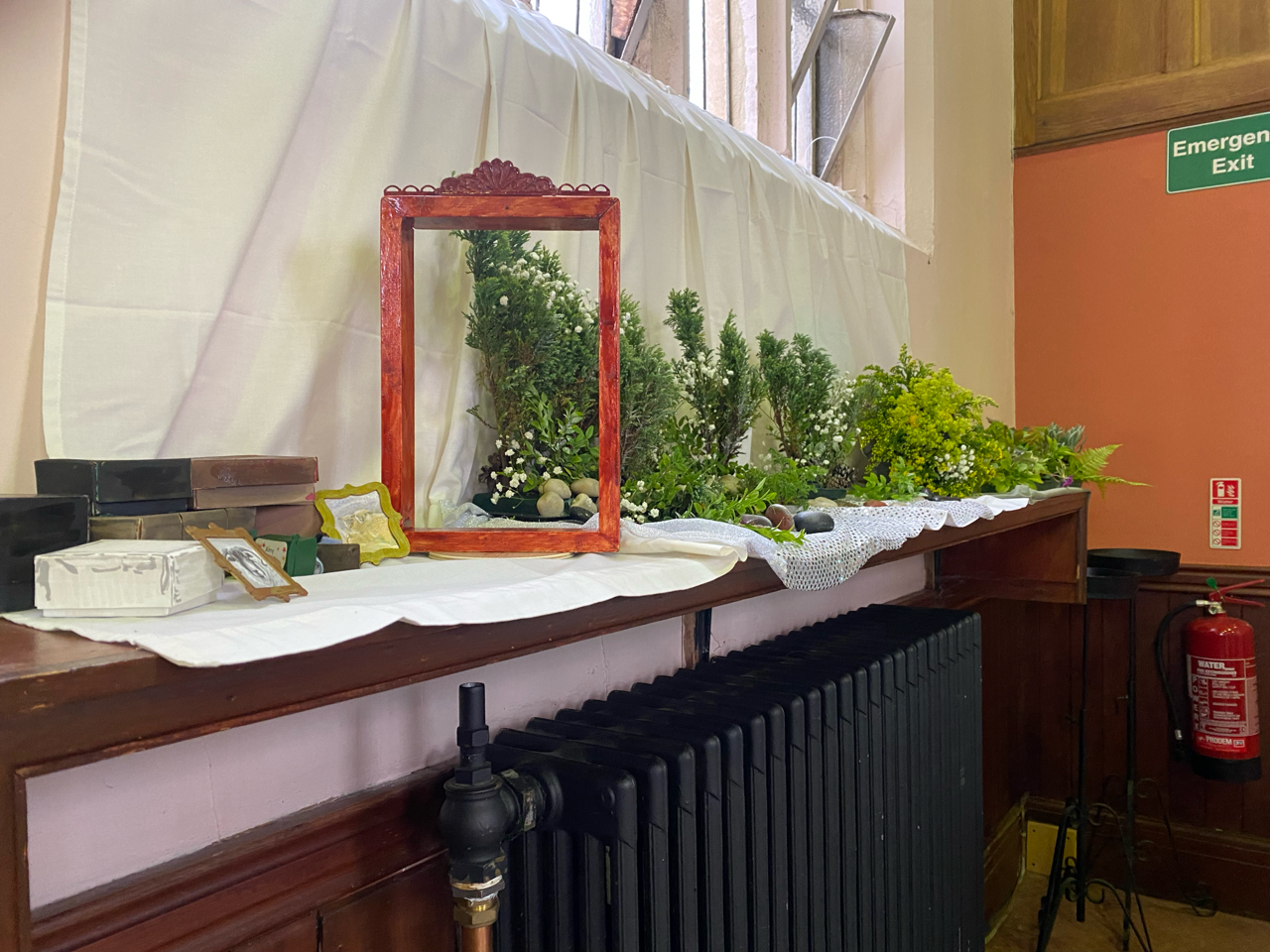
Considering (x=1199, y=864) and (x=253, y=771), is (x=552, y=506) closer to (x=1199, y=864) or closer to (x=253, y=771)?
(x=253, y=771)

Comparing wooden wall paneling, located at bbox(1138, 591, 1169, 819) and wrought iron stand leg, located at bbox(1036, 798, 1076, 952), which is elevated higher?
wooden wall paneling, located at bbox(1138, 591, 1169, 819)

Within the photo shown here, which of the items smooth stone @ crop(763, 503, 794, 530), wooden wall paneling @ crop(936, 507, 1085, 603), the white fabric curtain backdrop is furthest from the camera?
wooden wall paneling @ crop(936, 507, 1085, 603)

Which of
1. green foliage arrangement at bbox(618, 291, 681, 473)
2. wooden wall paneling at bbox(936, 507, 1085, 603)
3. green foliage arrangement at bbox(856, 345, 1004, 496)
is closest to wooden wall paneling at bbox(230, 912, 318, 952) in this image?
green foliage arrangement at bbox(618, 291, 681, 473)

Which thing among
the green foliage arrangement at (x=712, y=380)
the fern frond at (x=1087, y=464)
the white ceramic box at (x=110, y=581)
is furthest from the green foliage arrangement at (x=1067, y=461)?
the white ceramic box at (x=110, y=581)

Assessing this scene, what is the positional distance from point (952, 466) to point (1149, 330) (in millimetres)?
1804

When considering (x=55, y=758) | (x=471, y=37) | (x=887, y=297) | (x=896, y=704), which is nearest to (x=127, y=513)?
(x=55, y=758)

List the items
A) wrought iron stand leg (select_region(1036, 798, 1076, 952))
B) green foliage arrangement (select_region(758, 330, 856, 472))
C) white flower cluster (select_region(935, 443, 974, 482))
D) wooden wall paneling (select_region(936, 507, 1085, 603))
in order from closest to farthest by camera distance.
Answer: green foliage arrangement (select_region(758, 330, 856, 472)) → white flower cluster (select_region(935, 443, 974, 482)) → wooden wall paneling (select_region(936, 507, 1085, 603)) → wrought iron stand leg (select_region(1036, 798, 1076, 952))

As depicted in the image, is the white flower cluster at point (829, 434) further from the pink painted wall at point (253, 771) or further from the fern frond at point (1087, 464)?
the fern frond at point (1087, 464)

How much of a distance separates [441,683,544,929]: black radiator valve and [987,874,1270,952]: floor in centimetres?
261

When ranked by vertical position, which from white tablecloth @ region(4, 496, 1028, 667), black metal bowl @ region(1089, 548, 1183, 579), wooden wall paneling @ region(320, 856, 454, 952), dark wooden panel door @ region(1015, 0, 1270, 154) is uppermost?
dark wooden panel door @ region(1015, 0, 1270, 154)

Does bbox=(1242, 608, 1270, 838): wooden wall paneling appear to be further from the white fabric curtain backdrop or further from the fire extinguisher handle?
the white fabric curtain backdrop

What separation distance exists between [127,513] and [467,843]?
1.35 ft

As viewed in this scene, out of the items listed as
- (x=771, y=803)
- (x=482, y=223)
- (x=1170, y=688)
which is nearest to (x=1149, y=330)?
(x=1170, y=688)

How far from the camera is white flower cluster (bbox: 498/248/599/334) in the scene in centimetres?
109
